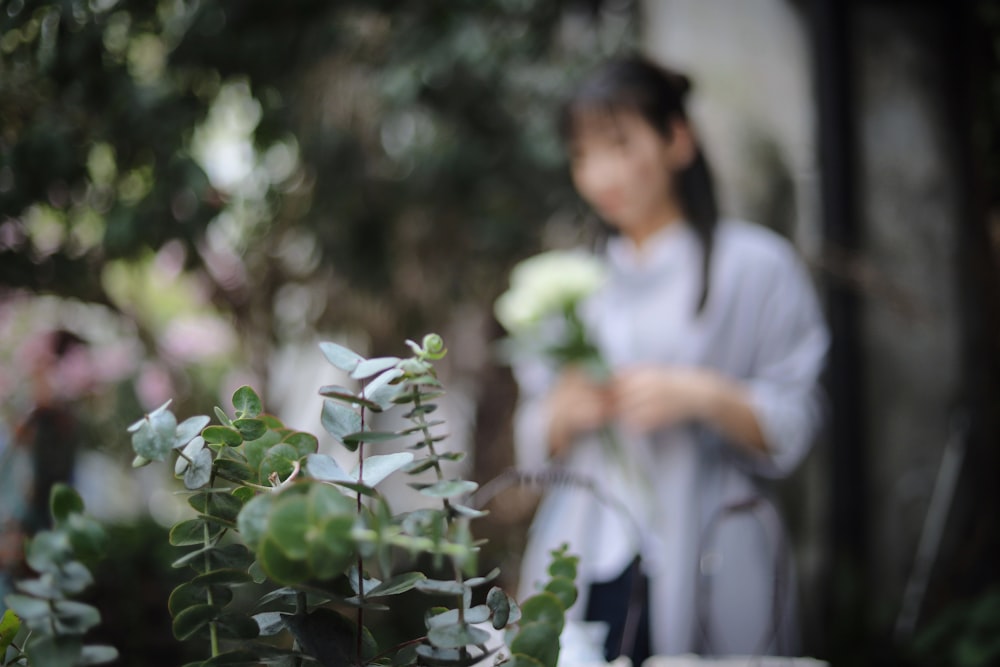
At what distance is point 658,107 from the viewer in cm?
176

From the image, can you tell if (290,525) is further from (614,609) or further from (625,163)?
(625,163)

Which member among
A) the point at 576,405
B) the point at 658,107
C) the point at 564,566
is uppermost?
the point at 658,107

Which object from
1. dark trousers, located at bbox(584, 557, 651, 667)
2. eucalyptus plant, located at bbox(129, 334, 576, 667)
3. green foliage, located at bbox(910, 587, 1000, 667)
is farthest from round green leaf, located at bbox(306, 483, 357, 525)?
green foliage, located at bbox(910, 587, 1000, 667)

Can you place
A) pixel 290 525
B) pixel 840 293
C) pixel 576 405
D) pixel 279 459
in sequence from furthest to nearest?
pixel 840 293, pixel 576 405, pixel 279 459, pixel 290 525

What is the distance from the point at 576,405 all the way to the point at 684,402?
8.1 inches

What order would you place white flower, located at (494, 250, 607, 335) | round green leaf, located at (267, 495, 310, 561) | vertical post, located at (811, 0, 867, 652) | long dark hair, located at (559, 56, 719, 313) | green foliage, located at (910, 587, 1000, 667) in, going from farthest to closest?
vertical post, located at (811, 0, 867, 652) → green foliage, located at (910, 587, 1000, 667) → long dark hair, located at (559, 56, 719, 313) → white flower, located at (494, 250, 607, 335) → round green leaf, located at (267, 495, 310, 561)

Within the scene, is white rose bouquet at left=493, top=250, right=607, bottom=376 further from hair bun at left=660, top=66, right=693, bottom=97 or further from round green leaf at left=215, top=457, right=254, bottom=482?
round green leaf at left=215, top=457, right=254, bottom=482

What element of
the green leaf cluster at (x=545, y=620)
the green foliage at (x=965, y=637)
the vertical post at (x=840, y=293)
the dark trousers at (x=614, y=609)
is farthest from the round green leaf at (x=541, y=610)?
the vertical post at (x=840, y=293)

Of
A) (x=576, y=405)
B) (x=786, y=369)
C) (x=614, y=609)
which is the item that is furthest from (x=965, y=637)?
(x=576, y=405)

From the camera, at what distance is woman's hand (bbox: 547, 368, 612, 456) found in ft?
5.49

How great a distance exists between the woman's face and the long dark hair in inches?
0.7

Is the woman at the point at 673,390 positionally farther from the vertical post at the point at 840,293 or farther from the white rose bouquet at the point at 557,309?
the vertical post at the point at 840,293

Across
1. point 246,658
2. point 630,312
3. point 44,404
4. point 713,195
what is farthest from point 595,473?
point 44,404

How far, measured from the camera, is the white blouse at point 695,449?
5.36 feet
